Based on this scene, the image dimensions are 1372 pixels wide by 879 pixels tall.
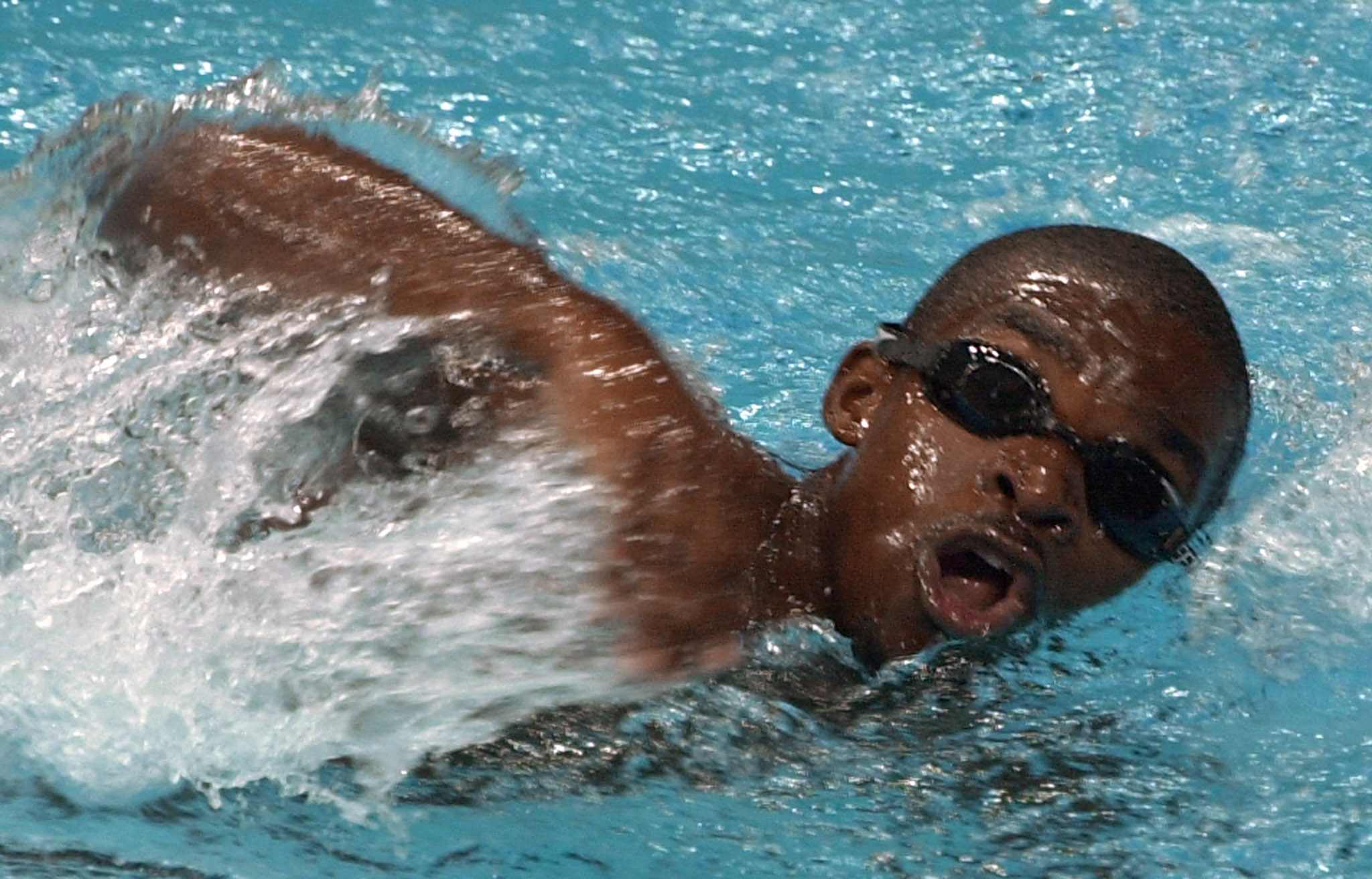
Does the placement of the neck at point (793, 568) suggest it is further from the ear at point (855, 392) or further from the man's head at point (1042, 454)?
the ear at point (855, 392)

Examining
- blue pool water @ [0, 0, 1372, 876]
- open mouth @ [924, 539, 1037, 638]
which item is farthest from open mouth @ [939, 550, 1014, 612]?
blue pool water @ [0, 0, 1372, 876]

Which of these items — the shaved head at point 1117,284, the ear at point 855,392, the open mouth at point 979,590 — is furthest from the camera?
the ear at point 855,392

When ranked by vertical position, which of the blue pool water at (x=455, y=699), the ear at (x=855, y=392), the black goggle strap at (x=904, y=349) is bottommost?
the blue pool water at (x=455, y=699)

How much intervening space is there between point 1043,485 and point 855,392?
15.7 inches

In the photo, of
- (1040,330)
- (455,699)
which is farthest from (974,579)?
(455,699)

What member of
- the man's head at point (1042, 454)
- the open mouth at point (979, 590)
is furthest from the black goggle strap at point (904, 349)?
the open mouth at point (979, 590)

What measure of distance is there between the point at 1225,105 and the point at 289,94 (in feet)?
9.98

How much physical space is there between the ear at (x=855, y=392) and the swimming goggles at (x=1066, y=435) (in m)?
0.17

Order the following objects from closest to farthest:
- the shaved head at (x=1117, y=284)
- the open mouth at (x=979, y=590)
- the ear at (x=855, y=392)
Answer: the open mouth at (x=979, y=590) < the shaved head at (x=1117, y=284) < the ear at (x=855, y=392)

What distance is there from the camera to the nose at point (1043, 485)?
2.34m

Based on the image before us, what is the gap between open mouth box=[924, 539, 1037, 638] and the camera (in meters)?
2.31

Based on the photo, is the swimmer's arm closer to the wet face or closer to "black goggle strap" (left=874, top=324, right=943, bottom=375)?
the wet face

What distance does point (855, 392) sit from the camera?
2.63 m

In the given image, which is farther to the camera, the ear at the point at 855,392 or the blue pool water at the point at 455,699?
the ear at the point at 855,392
